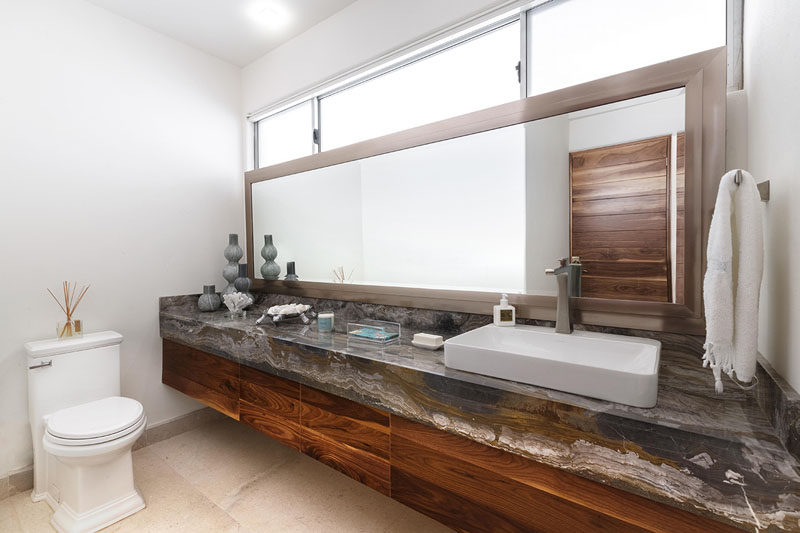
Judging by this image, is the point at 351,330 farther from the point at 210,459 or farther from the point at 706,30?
the point at 706,30

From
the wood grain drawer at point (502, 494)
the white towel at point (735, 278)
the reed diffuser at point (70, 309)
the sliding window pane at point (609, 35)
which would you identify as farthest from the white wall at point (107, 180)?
the white towel at point (735, 278)

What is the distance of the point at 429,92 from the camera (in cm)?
207

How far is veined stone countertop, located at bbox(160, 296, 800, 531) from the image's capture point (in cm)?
75

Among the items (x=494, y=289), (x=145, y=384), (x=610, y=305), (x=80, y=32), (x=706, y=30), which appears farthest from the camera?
(x=145, y=384)

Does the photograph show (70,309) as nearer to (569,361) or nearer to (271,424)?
(271,424)

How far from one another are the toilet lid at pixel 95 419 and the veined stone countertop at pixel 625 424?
915mm

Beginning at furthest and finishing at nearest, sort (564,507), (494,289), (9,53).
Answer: (9,53) → (494,289) → (564,507)

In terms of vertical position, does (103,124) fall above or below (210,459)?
above

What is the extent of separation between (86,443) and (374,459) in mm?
1314

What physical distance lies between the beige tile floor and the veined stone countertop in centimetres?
75

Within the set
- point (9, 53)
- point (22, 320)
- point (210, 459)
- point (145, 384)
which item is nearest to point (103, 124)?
point (9, 53)

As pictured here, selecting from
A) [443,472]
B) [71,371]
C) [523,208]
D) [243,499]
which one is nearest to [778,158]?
[523,208]

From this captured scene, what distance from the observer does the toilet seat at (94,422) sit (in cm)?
163

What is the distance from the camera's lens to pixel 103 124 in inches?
91.4
